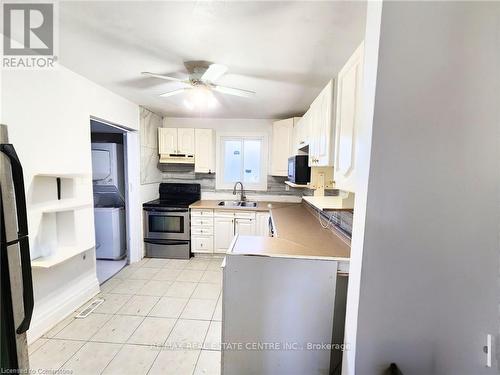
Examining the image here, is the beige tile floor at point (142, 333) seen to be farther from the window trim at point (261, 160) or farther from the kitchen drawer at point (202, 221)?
the window trim at point (261, 160)

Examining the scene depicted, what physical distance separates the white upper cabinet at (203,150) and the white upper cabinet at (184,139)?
71mm

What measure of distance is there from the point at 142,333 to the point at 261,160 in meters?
3.04

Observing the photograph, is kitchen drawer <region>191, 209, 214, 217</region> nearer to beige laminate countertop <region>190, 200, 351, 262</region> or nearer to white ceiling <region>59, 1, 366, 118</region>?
beige laminate countertop <region>190, 200, 351, 262</region>

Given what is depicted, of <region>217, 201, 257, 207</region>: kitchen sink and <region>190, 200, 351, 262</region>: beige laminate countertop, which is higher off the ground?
<region>190, 200, 351, 262</region>: beige laminate countertop

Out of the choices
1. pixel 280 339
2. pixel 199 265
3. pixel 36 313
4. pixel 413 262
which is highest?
pixel 413 262

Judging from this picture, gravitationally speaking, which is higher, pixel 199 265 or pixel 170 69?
pixel 170 69

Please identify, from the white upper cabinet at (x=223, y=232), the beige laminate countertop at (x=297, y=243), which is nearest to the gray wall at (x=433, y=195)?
the beige laminate countertop at (x=297, y=243)

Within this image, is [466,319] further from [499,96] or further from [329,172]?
[329,172]

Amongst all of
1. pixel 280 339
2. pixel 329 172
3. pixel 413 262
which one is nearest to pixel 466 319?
pixel 413 262

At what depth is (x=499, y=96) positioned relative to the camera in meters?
0.80

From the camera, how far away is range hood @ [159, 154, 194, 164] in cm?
396

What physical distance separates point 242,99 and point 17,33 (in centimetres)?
203

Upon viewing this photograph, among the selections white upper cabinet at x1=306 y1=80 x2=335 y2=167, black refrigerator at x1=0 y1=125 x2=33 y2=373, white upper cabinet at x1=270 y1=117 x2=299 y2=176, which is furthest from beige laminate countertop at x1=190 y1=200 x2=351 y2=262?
white upper cabinet at x1=270 y1=117 x2=299 y2=176

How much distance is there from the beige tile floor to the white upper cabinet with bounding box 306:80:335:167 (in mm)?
1735
